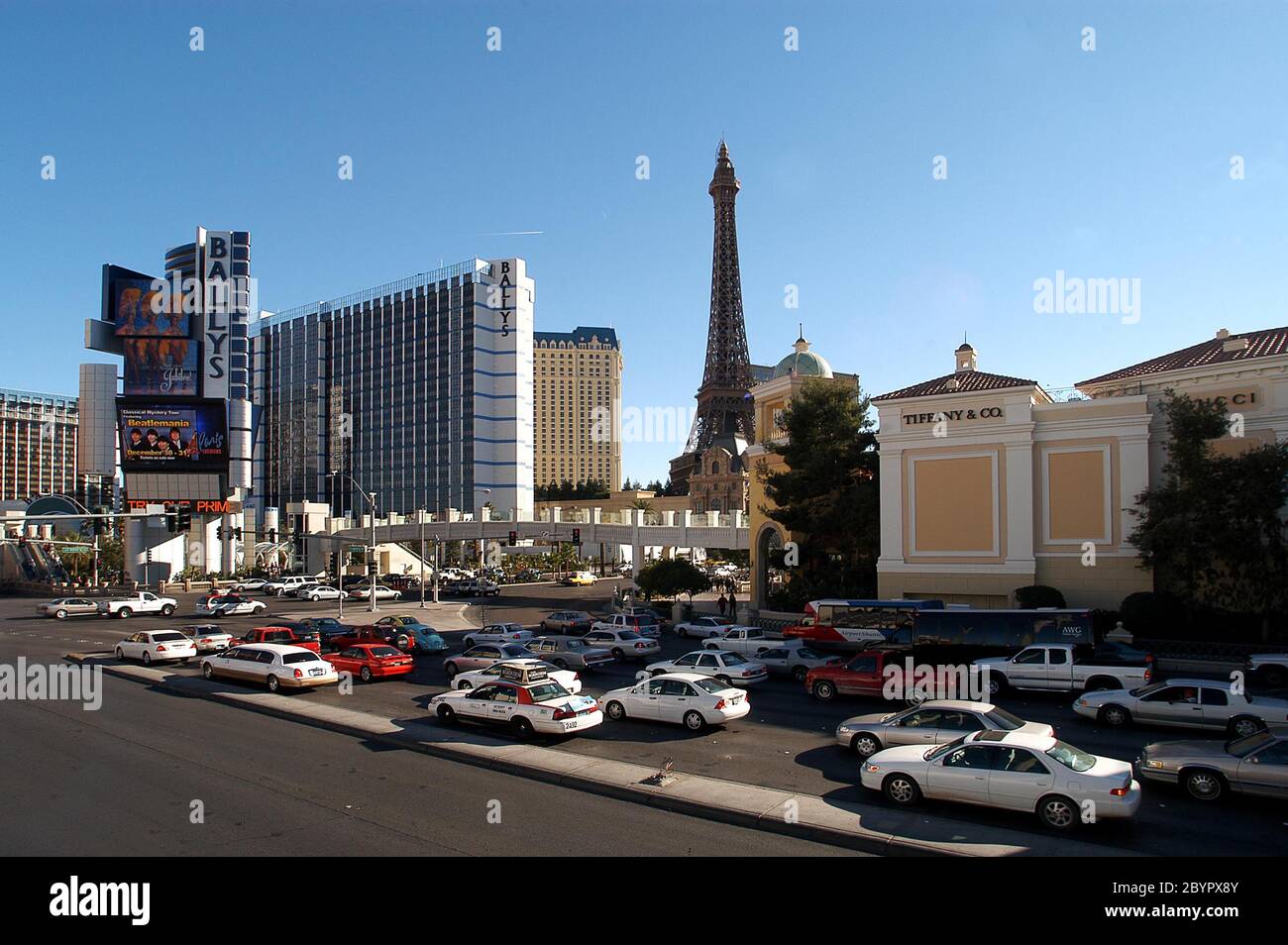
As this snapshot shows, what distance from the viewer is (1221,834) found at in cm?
1145

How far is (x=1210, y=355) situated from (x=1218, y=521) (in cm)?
884

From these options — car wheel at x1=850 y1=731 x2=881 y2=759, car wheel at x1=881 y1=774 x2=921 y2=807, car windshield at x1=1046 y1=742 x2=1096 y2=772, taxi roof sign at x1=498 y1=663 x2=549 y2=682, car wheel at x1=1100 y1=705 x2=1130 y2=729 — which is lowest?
car wheel at x1=1100 y1=705 x2=1130 y2=729

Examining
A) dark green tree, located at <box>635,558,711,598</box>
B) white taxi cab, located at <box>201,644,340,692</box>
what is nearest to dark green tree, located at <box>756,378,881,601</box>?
dark green tree, located at <box>635,558,711,598</box>

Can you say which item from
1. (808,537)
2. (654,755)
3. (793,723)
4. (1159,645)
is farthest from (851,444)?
(654,755)

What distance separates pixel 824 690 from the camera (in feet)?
71.9

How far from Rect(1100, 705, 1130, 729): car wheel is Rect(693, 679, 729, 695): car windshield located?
27.8ft

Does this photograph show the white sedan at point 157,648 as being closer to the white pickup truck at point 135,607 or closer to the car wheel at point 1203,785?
the white pickup truck at point 135,607

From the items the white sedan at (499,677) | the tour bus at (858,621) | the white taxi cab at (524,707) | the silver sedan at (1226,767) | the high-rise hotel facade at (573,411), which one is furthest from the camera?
the high-rise hotel facade at (573,411)

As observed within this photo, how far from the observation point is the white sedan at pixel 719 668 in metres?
22.7

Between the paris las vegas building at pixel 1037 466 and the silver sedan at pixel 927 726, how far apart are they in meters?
20.6

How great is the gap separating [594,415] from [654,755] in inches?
6667

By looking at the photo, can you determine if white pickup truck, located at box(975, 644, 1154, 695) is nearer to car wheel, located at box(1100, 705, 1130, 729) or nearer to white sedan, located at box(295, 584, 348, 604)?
car wheel, located at box(1100, 705, 1130, 729)

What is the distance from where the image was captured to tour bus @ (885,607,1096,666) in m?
24.0

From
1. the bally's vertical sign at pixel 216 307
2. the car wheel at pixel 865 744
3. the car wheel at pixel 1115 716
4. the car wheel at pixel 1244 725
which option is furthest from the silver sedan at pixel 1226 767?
the bally's vertical sign at pixel 216 307
